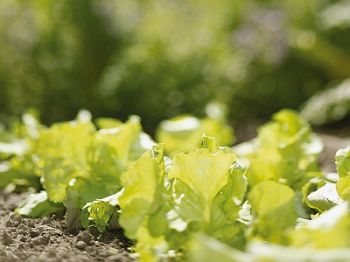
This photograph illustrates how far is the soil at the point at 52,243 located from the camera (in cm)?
179

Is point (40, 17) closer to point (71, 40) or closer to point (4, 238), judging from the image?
point (71, 40)

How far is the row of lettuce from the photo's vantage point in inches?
57.0

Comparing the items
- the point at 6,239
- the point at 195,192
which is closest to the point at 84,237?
the point at 6,239

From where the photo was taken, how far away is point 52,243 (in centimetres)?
196

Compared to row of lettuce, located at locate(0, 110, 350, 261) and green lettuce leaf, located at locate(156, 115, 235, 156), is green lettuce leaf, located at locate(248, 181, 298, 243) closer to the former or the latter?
row of lettuce, located at locate(0, 110, 350, 261)

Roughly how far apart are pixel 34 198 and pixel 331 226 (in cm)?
128

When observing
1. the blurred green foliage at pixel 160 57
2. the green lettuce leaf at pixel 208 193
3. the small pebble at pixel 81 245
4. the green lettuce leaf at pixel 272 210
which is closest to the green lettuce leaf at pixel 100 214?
the small pebble at pixel 81 245

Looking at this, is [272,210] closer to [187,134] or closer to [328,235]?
[328,235]

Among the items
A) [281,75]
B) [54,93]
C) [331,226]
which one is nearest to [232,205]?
[331,226]

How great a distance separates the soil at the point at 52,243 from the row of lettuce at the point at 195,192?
0.18 feet

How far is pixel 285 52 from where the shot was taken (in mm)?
5508

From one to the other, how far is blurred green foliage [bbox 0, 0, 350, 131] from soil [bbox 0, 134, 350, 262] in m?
2.60

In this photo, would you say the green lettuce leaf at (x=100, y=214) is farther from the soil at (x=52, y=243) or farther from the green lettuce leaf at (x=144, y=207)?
the green lettuce leaf at (x=144, y=207)

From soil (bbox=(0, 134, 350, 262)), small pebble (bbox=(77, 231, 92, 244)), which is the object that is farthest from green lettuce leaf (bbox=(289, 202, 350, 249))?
→ small pebble (bbox=(77, 231, 92, 244))
